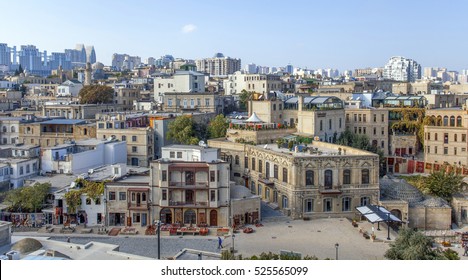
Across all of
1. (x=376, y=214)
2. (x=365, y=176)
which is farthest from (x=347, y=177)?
(x=376, y=214)

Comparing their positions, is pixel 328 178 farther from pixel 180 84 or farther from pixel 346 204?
pixel 180 84

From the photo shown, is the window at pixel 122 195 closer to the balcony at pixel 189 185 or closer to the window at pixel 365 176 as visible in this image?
the balcony at pixel 189 185

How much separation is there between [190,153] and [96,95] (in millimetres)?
39292

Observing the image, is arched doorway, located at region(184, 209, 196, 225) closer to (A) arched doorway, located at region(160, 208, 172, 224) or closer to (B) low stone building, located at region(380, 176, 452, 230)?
(A) arched doorway, located at region(160, 208, 172, 224)

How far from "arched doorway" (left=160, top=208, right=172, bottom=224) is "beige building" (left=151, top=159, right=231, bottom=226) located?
0.17m

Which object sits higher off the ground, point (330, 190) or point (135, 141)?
point (135, 141)

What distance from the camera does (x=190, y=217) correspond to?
35.4m

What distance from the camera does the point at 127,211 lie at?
35688mm

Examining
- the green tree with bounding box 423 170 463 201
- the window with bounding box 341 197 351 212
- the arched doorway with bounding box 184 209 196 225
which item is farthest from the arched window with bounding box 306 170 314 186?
the green tree with bounding box 423 170 463 201

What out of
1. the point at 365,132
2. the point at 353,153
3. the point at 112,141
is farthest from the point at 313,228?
the point at 365,132

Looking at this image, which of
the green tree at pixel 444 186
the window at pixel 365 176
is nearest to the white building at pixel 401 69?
the green tree at pixel 444 186

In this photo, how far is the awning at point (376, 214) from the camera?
110 feet

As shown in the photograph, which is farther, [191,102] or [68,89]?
[68,89]

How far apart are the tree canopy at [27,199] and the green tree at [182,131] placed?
662 inches
